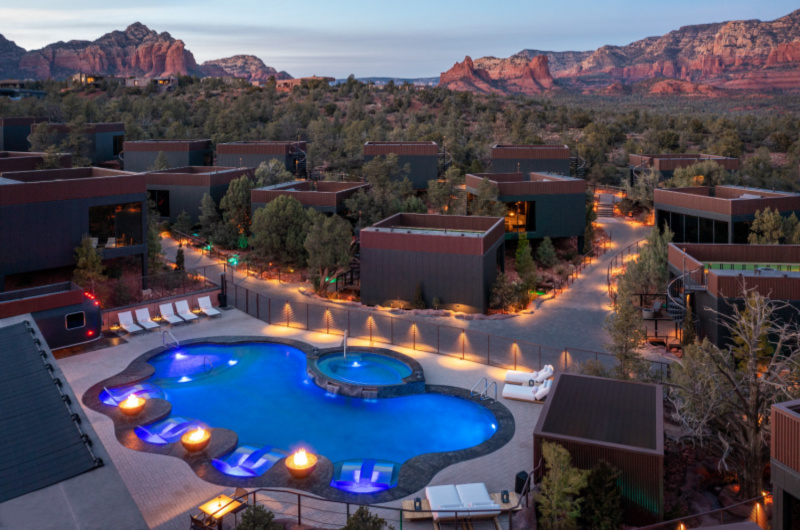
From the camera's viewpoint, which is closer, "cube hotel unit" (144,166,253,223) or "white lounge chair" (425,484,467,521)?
"white lounge chair" (425,484,467,521)

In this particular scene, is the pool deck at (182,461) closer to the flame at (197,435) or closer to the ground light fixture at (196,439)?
the ground light fixture at (196,439)

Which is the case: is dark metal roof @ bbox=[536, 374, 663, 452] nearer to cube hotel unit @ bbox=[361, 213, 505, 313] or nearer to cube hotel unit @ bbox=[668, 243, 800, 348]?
cube hotel unit @ bbox=[668, 243, 800, 348]

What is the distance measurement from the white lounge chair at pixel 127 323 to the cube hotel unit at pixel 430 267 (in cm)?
941

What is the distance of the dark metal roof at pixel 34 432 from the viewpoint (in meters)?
9.62

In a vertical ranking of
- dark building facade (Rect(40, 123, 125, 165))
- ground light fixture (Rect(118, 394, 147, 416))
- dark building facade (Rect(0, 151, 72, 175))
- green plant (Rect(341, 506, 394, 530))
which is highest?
dark building facade (Rect(40, 123, 125, 165))

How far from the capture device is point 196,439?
14.7m

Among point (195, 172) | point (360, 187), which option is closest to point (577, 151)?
point (360, 187)

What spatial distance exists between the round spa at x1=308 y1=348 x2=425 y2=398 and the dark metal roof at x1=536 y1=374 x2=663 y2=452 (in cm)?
524

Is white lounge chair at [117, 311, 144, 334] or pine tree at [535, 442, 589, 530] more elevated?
white lounge chair at [117, 311, 144, 334]

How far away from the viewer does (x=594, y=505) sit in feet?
38.2

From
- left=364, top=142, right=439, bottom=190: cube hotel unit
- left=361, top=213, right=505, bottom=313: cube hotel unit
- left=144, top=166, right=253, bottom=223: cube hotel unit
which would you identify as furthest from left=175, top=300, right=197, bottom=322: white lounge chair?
left=364, top=142, right=439, bottom=190: cube hotel unit

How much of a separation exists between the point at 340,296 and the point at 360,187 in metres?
10.5

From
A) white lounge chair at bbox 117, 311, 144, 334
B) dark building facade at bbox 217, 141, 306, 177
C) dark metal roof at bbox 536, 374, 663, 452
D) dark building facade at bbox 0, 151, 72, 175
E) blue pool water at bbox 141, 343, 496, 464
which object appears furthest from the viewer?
dark building facade at bbox 217, 141, 306, 177

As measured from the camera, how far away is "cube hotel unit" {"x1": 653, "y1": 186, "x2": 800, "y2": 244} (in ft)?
99.2
